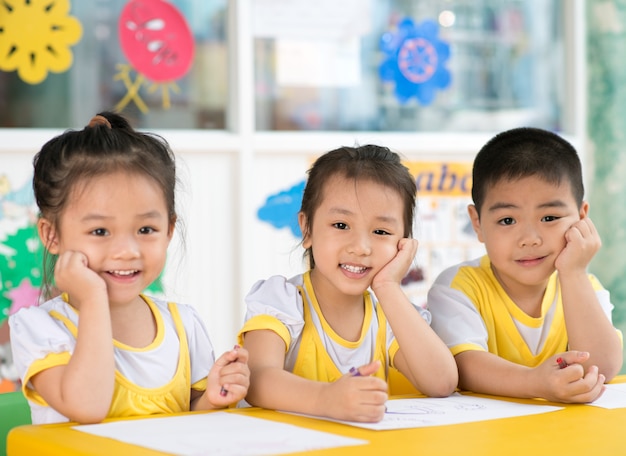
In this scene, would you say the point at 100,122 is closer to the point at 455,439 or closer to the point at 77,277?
the point at 77,277

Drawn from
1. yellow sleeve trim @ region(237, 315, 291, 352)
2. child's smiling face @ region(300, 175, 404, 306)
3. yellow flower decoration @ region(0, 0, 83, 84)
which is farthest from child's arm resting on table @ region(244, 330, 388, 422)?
yellow flower decoration @ region(0, 0, 83, 84)

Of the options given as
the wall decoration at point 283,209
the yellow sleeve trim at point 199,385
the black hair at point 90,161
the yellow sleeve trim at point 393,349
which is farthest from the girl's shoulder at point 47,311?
the wall decoration at point 283,209

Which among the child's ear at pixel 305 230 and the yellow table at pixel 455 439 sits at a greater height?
the child's ear at pixel 305 230

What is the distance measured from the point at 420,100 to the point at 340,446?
99.6 inches

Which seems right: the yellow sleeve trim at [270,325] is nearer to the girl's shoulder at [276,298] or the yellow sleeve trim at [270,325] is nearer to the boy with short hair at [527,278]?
the girl's shoulder at [276,298]

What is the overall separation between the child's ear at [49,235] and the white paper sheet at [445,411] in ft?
1.67

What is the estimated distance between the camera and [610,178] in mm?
3652

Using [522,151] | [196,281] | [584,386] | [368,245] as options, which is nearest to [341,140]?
[196,281]

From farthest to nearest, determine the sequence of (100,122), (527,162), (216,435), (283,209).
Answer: (283,209) < (527,162) < (100,122) < (216,435)

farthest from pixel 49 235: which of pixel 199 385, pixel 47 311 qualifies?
pixel 199 385

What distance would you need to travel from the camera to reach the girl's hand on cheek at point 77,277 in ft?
4.24

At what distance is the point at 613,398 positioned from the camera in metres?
1.40

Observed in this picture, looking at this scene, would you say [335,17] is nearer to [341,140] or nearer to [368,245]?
[341,140]

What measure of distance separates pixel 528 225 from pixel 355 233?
329 millimetres
